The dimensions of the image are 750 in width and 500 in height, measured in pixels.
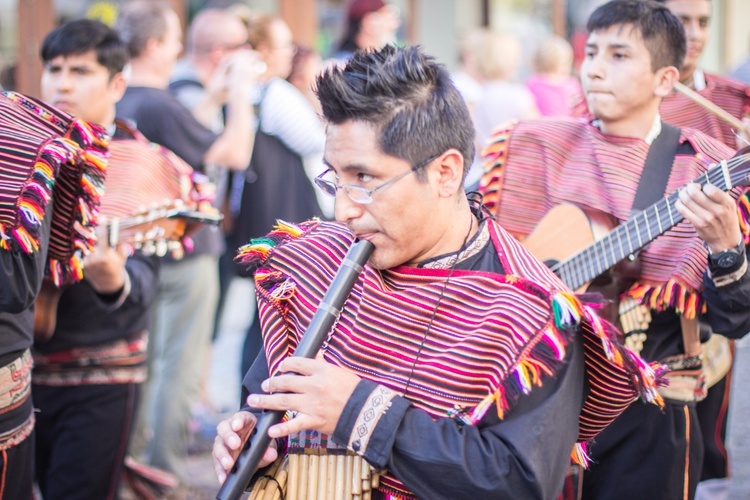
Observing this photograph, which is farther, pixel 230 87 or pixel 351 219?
pixel 230 87

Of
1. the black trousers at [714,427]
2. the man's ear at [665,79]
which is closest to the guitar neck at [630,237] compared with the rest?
the man's ear at [665,79]

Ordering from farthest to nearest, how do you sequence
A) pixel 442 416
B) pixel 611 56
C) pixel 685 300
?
1. pixel 611 56
2. pixel 685 300
3. pixel 442 416

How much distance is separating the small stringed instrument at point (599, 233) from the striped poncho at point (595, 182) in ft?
0.19

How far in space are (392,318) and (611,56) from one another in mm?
1531

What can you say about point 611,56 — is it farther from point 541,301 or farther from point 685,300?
point 541,301

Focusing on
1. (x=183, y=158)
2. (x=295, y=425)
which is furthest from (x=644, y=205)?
(x=183, y=158)

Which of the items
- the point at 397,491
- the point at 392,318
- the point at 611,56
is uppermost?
the point at 611,56

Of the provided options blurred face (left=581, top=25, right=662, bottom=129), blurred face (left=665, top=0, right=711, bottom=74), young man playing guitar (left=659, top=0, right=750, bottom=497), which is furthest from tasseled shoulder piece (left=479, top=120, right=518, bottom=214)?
blurred face (left=665, top=0, right=711, bottom=74)

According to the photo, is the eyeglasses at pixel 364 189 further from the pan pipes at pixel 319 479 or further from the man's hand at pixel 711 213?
the man's hand at pixel 711 213

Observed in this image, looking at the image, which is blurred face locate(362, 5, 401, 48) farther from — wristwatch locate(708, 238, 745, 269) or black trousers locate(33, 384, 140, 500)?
wristwatch locate(708, 238, 745, 269)

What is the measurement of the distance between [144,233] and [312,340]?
179 cm

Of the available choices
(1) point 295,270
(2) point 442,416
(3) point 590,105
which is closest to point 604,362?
(2) point 442,416

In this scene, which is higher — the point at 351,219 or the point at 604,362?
the point at 351,219

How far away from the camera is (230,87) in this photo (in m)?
5.40
